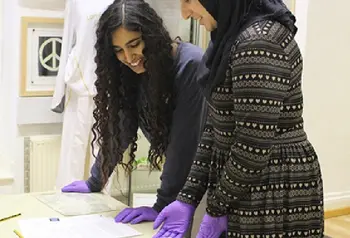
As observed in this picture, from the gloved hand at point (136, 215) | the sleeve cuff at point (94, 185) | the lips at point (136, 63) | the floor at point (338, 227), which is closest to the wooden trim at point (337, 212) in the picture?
→ the floor at point (338, 227)

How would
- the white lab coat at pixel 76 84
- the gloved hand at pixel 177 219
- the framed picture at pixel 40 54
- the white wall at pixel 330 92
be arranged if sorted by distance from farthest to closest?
the white wall at pixel 330 92
the framed picture at pixel 40 54
the white lab coat at pixel 76 84
the gloved hand at pixel 177 219

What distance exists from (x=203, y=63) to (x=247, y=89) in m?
0.29

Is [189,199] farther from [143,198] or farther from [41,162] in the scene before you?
[41,162]

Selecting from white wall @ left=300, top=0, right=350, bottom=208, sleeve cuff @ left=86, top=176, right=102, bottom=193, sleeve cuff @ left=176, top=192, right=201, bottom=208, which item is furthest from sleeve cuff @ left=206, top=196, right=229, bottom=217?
white wall @ left=300, top=0, right=350, bottom=208

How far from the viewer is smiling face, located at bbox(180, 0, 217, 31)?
1273 mm

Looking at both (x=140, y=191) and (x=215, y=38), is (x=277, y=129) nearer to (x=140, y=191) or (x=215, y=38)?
(x=215, y=38)

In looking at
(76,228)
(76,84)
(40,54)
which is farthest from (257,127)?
(40,54)

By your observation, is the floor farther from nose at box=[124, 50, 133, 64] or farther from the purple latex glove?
nose at box=[124, 50, 133, 64]

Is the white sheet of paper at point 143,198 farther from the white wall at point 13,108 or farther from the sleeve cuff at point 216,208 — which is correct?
the sleeve cuff at point 216,208

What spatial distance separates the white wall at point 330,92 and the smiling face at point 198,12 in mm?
2057

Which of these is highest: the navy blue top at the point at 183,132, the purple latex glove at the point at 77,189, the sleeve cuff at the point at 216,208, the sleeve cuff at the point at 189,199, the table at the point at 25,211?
the navy blue top at the point at 183,132

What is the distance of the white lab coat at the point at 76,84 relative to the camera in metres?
2.66

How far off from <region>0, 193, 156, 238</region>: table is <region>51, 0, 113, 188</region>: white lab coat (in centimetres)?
88

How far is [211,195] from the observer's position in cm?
129
